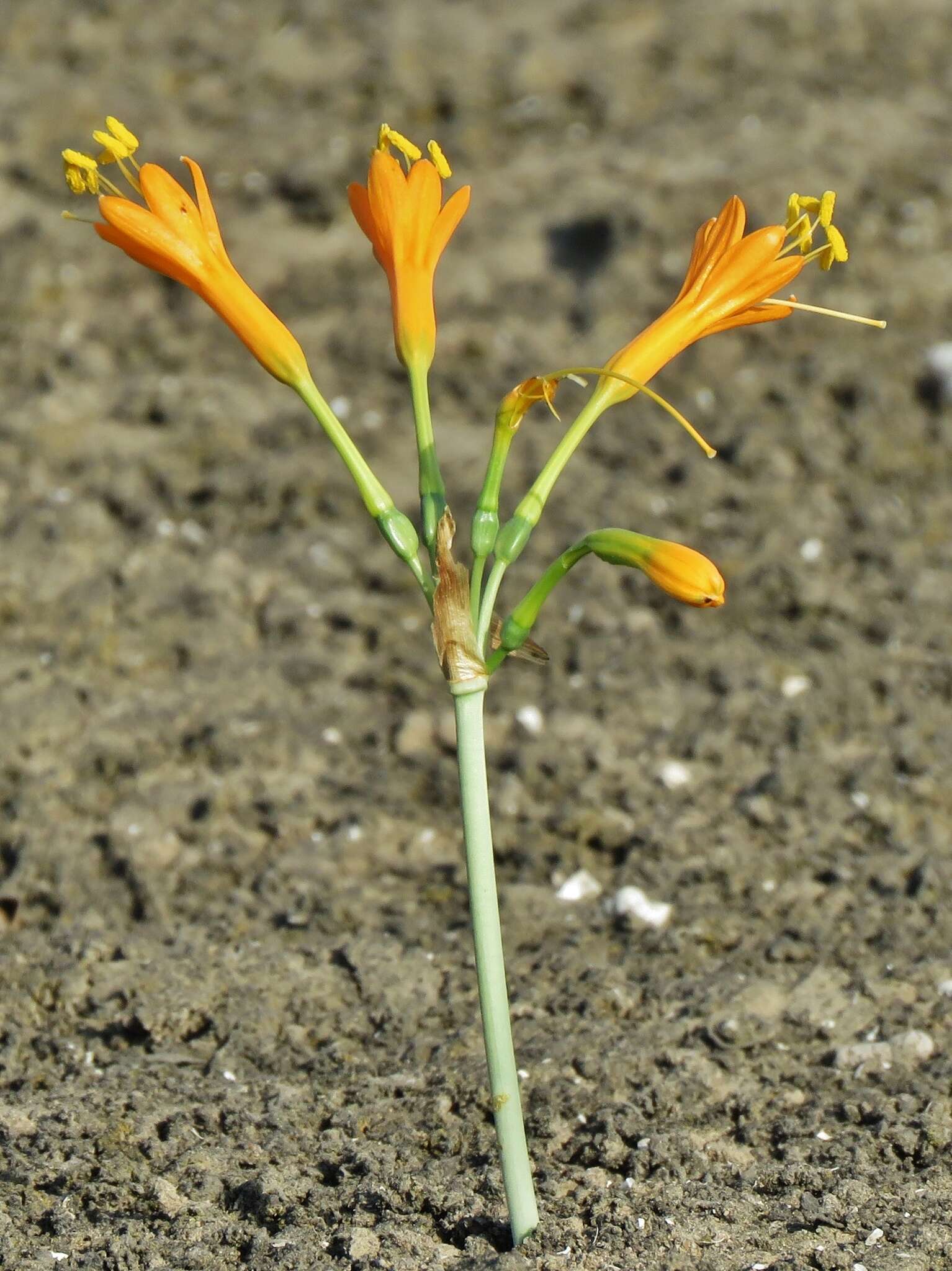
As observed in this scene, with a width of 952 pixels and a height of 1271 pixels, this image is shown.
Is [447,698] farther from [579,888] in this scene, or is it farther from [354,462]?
[354,462]

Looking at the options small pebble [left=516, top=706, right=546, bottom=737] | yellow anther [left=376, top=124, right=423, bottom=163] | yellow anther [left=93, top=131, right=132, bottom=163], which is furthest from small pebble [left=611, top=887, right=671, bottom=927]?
yellow anther [left=93, top=131, right=132, bottom=163]

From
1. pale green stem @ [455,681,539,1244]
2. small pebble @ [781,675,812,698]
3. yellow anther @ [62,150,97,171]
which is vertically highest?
small pebble @ [781,675,812,698]

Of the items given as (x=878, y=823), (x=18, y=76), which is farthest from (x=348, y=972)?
(x=18, y=76)

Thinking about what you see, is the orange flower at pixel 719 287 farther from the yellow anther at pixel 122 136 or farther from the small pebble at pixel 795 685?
the small pebble at pixel 795 685

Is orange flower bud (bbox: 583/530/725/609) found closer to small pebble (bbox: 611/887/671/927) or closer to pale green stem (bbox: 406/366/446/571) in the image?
pale green stem (bbox: 406/366/446/571)

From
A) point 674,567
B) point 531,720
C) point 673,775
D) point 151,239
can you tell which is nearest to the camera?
point 674,567

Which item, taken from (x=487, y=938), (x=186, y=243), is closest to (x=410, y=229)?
(x=186, y=243)

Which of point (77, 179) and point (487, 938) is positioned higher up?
point (77, 179)
